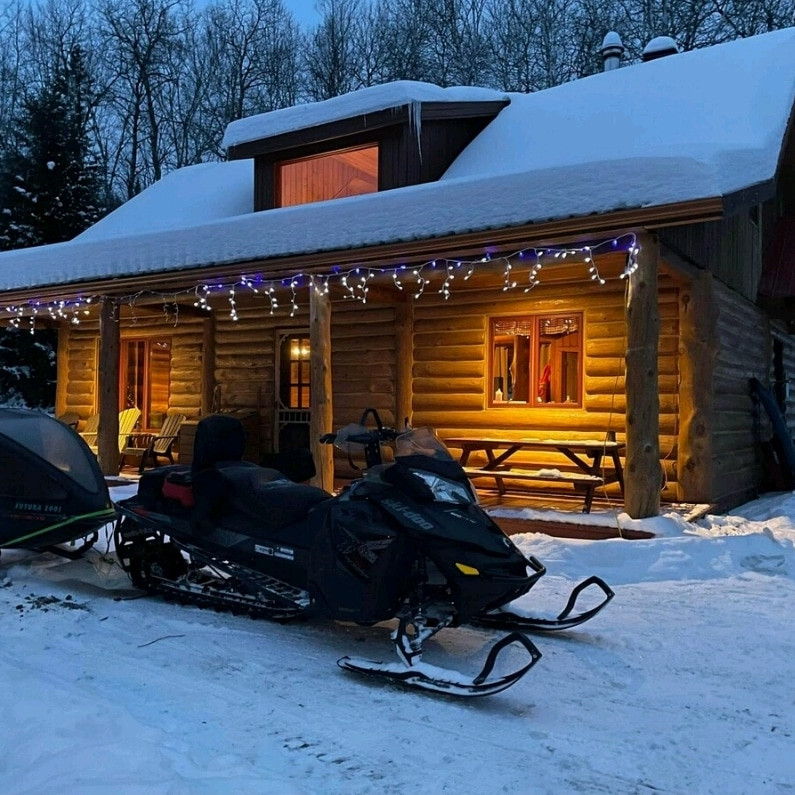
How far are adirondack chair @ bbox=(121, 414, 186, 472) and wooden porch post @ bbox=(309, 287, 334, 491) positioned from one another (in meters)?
4.06

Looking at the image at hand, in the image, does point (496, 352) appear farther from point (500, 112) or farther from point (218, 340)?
point (218, 340)

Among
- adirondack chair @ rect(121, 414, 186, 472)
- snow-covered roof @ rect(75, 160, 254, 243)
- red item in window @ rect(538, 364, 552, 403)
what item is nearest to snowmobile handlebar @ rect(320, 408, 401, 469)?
red item in window @ rect(538, 364, 552, 403)

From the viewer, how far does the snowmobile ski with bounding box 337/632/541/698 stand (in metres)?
3.02

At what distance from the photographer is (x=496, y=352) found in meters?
9.80

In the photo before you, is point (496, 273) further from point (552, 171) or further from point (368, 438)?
point (368, 438)

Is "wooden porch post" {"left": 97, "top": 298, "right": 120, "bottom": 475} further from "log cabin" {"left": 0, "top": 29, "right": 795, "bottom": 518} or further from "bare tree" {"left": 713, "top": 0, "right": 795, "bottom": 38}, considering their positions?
"bare tree" {"left": 713, "top": 0, "right": 795, "bottom": 38}

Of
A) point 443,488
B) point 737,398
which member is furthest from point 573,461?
point 443,488

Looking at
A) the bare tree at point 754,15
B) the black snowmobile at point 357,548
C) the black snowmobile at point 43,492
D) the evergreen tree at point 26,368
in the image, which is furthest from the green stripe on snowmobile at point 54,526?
the bare tree at point 754,15

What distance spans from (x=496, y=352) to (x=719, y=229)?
2.99m

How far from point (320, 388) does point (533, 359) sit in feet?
9.38

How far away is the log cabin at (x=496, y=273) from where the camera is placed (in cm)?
651

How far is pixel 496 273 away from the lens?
760 centimetres

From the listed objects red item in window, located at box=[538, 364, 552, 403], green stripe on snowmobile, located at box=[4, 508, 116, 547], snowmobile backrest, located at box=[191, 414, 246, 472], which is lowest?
green stripe on snowmobile, located at box=[4, 508, 116, 547]

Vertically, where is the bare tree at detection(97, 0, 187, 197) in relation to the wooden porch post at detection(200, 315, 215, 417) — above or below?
above
